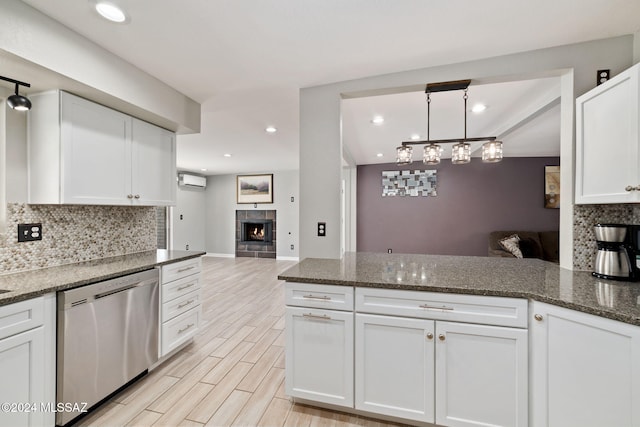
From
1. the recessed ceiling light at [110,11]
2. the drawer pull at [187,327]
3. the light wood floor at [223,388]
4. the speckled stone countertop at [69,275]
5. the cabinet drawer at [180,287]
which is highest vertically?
the recessed ceiling light at [110,11]

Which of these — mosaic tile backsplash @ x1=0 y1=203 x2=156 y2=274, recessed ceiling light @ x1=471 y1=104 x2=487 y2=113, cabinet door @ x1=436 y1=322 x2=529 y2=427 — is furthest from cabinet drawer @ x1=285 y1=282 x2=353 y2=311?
recessed ceiling light @ x1=471 y1=104 x2=487 y2=113

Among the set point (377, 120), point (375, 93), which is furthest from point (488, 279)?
point (377, 120)

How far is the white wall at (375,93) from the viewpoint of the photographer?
1794 mm

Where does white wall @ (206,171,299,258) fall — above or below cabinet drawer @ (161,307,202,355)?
above

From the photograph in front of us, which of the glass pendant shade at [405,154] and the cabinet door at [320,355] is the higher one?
the glass pendant shade at [405,154]

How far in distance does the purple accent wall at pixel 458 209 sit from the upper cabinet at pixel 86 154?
182 inches

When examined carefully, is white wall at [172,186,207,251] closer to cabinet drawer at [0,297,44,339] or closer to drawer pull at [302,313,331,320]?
cabinet drawer at [0,297,44,339]

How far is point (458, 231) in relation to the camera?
5.67 meters

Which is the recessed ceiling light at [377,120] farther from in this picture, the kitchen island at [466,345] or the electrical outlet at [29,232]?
the electrical outlet at [29,232]

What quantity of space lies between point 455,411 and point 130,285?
2245mm

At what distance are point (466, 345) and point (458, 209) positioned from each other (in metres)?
4.78

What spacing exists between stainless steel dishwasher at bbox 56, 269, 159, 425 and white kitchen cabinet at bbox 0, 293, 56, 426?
4 centimetres

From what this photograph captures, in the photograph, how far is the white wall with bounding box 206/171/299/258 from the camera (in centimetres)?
720

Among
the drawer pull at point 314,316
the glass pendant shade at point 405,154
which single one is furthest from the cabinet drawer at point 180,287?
the glass pendant shade at point 405,154
